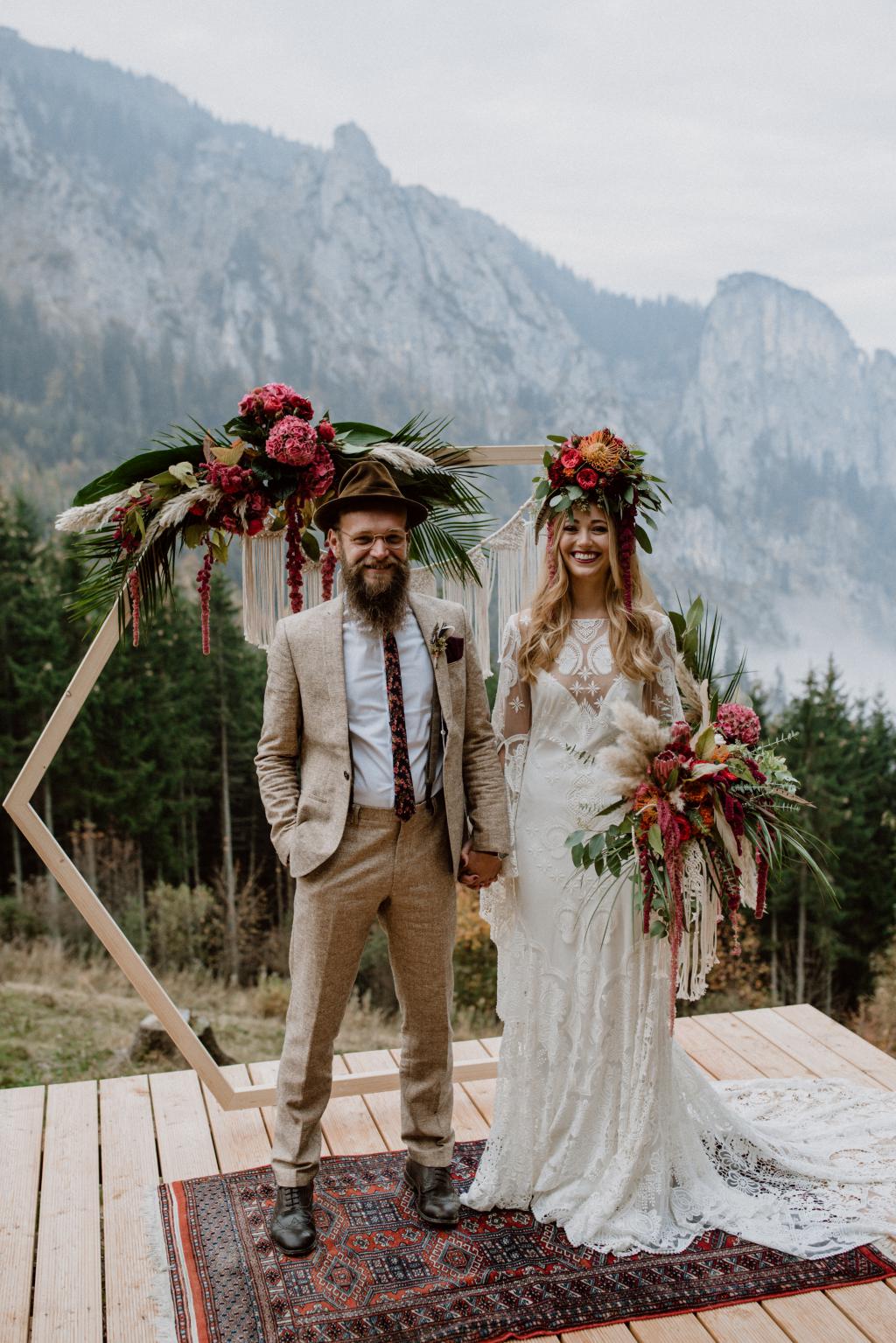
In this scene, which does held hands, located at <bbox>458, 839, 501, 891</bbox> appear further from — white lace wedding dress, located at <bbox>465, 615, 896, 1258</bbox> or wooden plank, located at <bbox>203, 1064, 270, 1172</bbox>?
wooden plank, located at <bbox>203, 1064, 270, 1172</bbox>

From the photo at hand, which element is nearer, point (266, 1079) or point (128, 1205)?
point (128, 1205)

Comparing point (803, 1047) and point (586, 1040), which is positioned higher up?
point (586, 1040)

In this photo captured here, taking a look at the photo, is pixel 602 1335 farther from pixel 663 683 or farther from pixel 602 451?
pixel 602 451

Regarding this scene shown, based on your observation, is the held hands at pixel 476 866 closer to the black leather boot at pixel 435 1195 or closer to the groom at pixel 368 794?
the groom at pixel 368 794

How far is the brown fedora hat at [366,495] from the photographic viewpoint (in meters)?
3.03

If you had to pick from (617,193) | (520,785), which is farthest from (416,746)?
(617,193)

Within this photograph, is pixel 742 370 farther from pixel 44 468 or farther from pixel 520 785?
pixel 520 785

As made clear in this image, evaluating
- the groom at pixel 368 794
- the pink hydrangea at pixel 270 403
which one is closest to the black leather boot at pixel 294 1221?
the groom at pixel 368 794

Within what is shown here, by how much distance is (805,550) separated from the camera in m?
23.0

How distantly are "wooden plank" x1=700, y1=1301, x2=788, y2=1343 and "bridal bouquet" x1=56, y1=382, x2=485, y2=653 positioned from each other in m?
2.17

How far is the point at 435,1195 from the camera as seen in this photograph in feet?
10.5

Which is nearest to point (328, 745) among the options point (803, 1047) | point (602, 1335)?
point (602, 1335)

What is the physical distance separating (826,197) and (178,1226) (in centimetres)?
2196

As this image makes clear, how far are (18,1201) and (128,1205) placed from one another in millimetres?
328
